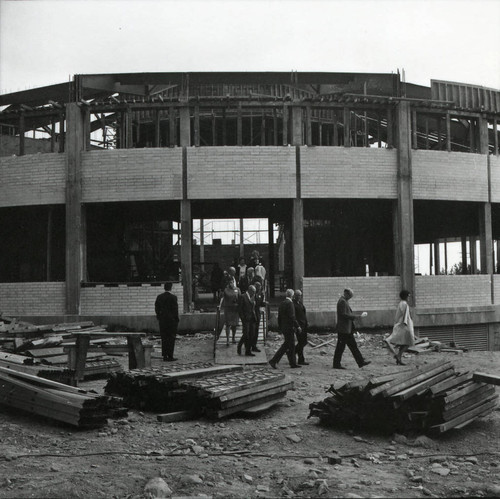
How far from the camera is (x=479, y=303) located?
19578mm

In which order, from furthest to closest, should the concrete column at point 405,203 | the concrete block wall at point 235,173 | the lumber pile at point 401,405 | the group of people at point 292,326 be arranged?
the concrete column at point 405,203, the concrete block wall at point 235,173, the group of people at point 292,326, the lumber pile at point 401,405

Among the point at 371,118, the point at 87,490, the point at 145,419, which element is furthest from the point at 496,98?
the point at 87,490

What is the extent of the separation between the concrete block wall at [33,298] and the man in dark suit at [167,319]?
18.8ft

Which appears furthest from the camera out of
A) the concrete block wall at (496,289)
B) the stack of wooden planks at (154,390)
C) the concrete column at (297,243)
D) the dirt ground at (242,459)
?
the concrete block wall at (496,289)

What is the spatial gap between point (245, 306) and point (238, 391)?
16.0ft

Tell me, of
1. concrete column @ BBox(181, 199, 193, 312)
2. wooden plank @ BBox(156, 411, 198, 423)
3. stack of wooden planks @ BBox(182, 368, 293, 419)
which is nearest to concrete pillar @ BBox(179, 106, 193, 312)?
concrete column @ BBox(181, 199, 193, 312)

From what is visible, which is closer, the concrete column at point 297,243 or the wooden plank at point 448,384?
the wooden plank at point 448,384

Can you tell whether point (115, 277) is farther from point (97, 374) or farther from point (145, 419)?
point (145, 419)

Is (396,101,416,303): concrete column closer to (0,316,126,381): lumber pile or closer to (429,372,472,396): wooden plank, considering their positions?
(0,316,126,381): lumber pile

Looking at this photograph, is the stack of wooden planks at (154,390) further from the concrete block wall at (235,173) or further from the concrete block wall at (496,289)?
the concrete block wall at (496,289)

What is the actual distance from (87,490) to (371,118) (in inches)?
729

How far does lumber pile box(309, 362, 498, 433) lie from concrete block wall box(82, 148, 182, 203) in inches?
412

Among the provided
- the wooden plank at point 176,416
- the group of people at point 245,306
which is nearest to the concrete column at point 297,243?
the group of people at point 245,306

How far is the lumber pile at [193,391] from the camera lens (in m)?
9.05
